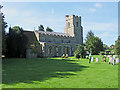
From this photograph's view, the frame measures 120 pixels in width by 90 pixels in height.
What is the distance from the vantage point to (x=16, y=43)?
33.5 metres

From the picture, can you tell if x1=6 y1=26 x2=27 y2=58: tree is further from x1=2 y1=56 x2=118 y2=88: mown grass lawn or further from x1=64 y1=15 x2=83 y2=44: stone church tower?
x1=64 y1=15 x2=83 y2=44: stone church tower

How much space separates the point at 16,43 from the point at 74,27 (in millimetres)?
29721

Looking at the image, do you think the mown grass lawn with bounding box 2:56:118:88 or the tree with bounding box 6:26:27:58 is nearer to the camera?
the mown grass lawn with bounding box 2:56:118:88

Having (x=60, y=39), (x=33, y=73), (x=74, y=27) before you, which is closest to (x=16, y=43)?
(x=60, y=39)

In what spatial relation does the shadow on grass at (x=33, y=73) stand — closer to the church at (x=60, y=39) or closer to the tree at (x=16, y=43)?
the tree at (x=16, y=43)

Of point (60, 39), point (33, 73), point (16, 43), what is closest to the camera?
point (33, 73)

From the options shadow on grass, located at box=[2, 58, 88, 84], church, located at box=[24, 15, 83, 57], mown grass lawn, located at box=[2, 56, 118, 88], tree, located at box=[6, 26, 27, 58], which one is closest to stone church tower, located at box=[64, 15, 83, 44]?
church, located at box=[24, 15, 83, 57]

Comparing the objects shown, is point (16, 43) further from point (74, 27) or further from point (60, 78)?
point (74, 27)

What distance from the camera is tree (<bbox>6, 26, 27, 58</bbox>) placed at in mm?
33438

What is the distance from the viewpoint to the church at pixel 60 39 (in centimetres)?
4069

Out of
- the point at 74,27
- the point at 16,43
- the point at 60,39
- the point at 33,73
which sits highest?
the point at 74,27

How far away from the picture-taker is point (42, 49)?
1561 inches

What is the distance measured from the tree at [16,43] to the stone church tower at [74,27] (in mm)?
26196

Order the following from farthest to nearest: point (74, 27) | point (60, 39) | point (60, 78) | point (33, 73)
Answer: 1. point (74, 27)
2. point (60, 39)
3. point (33, 73)
4. point (60, 78)
